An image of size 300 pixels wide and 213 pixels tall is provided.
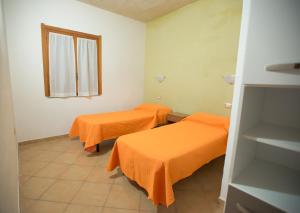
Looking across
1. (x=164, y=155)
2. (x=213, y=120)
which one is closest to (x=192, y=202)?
(x=164, y=155)

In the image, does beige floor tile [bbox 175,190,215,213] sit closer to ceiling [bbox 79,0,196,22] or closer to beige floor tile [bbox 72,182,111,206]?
beige floor tile [bbox 72,182,111,206]

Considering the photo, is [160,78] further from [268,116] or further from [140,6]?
[268,116]

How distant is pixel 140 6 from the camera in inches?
133

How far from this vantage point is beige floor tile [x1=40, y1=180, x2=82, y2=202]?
5.52 feet

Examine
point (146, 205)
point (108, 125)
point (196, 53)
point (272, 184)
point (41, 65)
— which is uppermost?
point (196, 53)

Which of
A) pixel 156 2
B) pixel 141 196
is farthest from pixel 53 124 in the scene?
pixel 156 2

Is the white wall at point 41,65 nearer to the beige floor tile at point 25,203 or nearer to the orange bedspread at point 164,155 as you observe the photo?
the beige floor tile at point 25,203

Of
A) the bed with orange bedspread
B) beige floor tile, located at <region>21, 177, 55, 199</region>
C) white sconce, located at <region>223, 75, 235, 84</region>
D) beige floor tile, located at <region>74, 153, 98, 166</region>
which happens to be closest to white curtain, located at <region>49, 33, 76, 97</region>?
the bed with orange bedspread

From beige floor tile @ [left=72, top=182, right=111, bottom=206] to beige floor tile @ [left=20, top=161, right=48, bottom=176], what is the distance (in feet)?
2.82

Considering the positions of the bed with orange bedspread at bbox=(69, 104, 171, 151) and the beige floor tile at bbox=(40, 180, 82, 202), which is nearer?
the beige floor tile at bbox=(40, 180, 82, 202)

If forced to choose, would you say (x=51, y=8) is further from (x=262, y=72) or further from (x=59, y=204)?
(x=262, y=72)

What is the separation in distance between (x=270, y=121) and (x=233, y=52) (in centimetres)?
189

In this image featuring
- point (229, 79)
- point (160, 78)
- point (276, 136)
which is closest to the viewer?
point (276, 136)

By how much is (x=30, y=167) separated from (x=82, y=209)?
1287 mm
